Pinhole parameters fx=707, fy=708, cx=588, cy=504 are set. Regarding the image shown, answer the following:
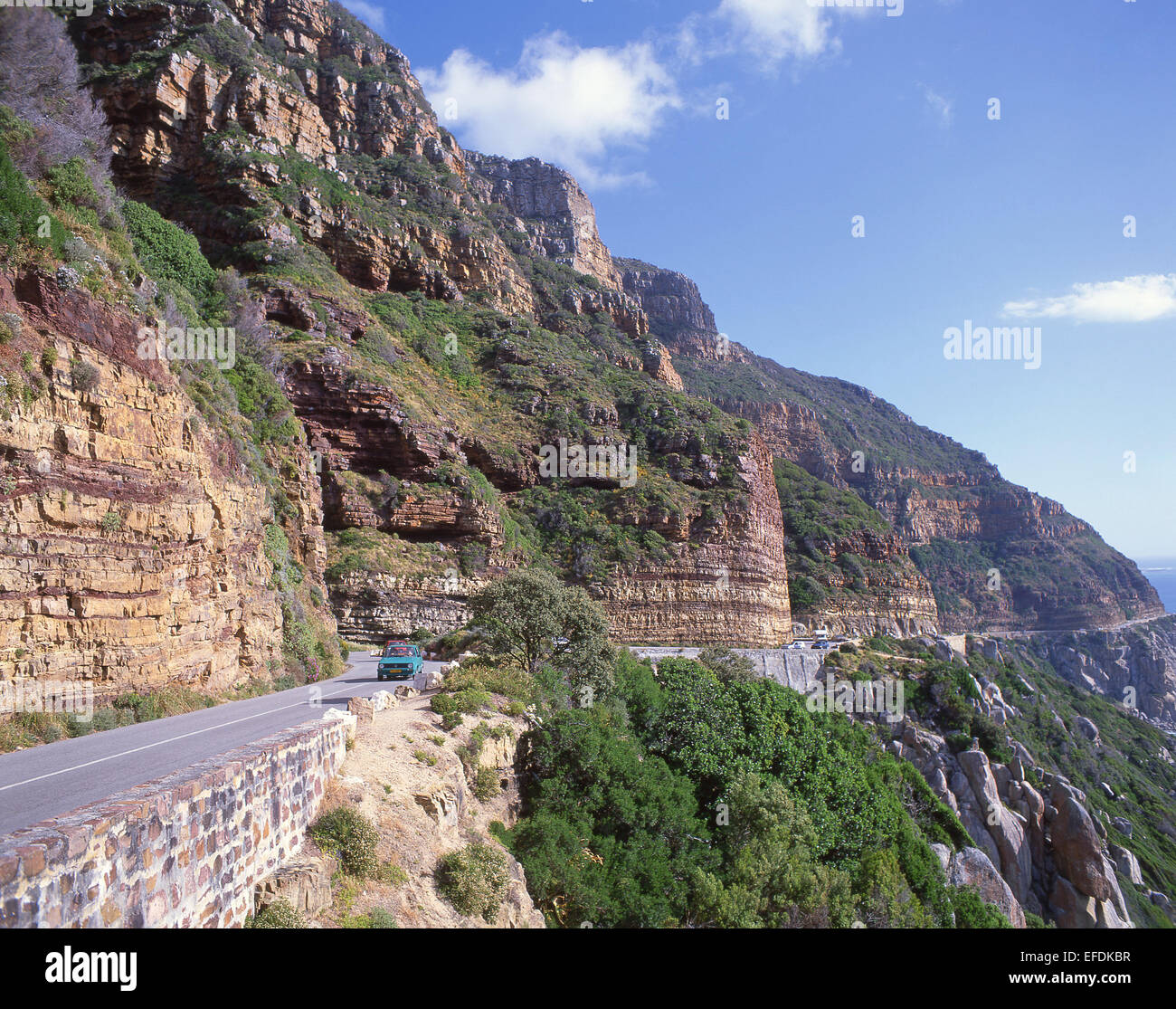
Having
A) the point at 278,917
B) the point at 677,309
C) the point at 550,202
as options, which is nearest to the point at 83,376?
the point at 278,917

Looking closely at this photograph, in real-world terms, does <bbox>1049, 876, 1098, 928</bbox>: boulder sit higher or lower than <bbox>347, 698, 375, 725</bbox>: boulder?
lower

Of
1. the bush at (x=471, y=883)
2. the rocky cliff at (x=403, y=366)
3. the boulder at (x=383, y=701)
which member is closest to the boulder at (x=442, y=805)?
the bush at (x=471, y=883)

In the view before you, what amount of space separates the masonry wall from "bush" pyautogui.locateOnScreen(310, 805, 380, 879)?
220 millimetres

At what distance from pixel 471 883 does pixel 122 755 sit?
5.11 m

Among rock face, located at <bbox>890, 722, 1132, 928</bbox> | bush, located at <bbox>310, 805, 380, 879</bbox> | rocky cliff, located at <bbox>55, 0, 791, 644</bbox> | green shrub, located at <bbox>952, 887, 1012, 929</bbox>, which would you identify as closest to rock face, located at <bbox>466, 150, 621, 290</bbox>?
rocky cliff, located at <bbox>55, 0, 791, 644</bbox>

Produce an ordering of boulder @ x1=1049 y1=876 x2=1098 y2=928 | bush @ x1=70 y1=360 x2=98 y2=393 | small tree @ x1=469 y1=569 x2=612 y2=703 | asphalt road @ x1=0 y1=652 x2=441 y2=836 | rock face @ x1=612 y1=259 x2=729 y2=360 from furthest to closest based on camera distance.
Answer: rock face @ x1=612 y1=259 x2=729 y2=360 < boulder @ x1=1049 y1=876 x2=1098 y2=928 < small tree @ x1=469 y1=569 x2=612 y2=703 < bush @ x1=70 y1=360 x2=98 y2=393 < asphalt road @ x1=0 y1=652 x2=441 y2=836

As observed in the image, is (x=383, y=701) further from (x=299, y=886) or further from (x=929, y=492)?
(x=929, y=492)

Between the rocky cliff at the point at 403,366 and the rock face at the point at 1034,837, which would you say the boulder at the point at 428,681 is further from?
the rock face at the point at 1034,837

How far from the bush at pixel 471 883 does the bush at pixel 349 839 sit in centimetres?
130

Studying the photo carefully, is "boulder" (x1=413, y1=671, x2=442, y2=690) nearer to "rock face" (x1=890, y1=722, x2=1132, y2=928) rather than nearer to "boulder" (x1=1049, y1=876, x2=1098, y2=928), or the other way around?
"rock face" (x1=890, y1=722, x2=1132, y2=928)

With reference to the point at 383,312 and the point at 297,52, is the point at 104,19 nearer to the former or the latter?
the point at 297,52

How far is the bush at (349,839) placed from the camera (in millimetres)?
8039

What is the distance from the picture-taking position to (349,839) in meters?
8.17

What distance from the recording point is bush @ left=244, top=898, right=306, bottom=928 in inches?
254
